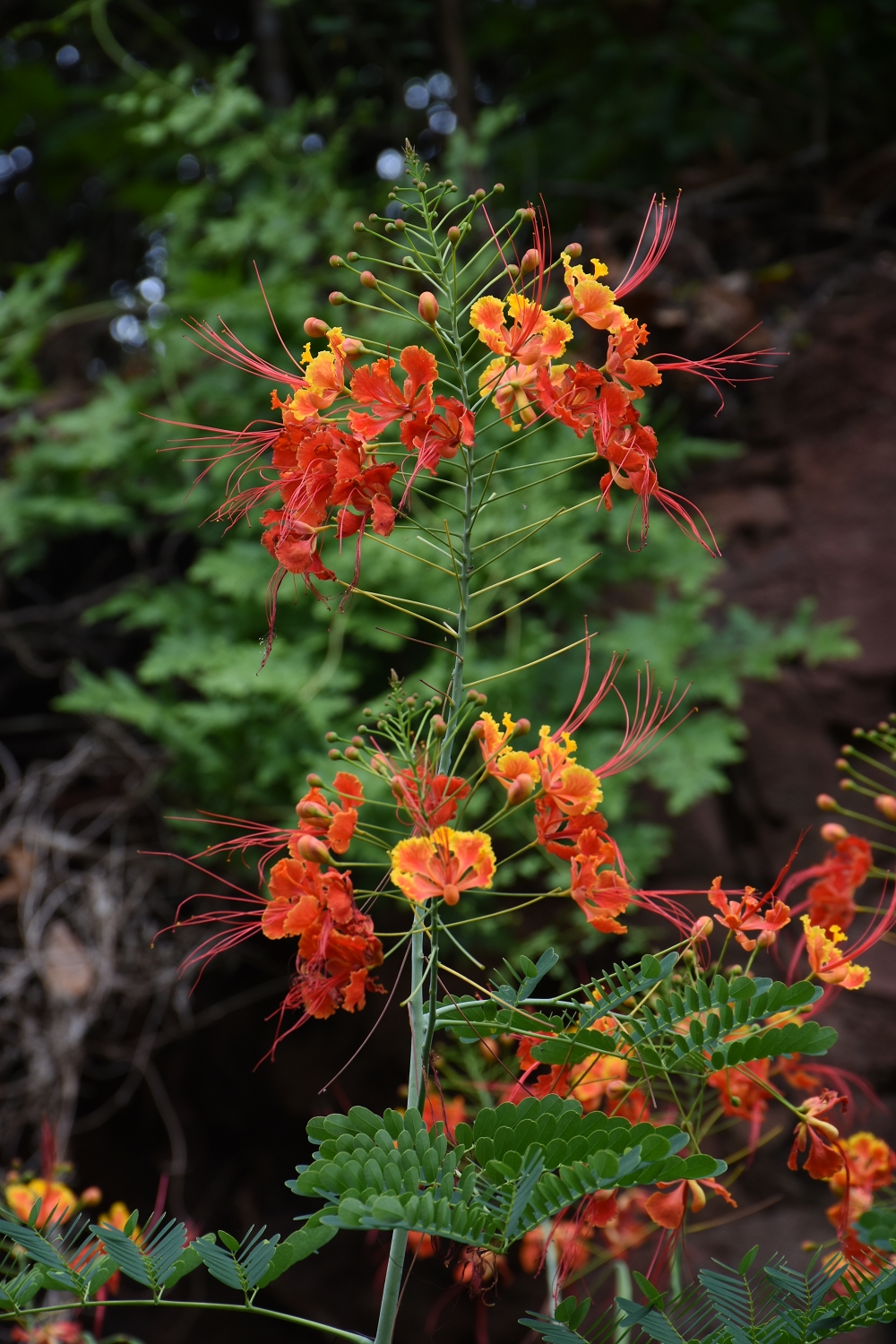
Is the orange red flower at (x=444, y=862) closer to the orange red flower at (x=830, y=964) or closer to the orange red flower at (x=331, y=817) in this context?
the orange red flower at (x=331, y=817)

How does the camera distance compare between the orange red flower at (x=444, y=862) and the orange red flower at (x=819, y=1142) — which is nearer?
the orange red flower at (x=444, y=862)

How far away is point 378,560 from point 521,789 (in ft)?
4.87

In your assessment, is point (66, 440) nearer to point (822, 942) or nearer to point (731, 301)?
point (731, 301)

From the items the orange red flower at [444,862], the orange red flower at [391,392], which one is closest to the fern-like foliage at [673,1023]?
the orange red flower at [444,862]

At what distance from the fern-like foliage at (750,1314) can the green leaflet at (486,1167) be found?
9 centimetres

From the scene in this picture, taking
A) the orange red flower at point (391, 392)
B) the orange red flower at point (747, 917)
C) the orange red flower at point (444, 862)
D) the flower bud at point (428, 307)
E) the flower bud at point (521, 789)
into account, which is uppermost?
the flower bud at point (428, 307)

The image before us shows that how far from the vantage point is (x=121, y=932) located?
7.82ft

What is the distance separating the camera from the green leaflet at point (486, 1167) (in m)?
0.74

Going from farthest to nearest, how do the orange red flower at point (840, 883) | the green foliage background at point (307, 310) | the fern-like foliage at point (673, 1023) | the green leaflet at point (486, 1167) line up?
the green foliage background at point (307, 310) < the orange red flower at point (840, 883) < the fern-like foliage at point (673, 1023) < the green leaflet at point (486, 1167)

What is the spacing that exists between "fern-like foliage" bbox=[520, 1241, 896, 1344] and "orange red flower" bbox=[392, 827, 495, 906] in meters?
0.33

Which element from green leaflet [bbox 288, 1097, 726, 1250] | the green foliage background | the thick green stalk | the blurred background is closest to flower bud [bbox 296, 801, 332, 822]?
the thick green stalk

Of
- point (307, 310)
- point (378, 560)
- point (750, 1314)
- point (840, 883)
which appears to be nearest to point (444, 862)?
point (750, 1314)

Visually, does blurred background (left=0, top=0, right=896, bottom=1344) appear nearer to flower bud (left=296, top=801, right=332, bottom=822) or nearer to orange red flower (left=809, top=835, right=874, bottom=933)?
orange red flower (left=809, top=835, right=874, bottom=933)

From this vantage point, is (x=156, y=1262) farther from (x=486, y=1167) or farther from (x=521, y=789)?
(x=521, y=789)
